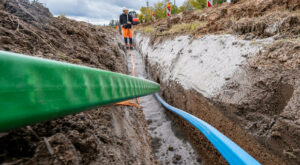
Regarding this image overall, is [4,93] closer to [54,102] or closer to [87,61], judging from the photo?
[54,102]

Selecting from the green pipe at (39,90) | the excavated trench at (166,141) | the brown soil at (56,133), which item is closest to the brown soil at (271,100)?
the excavated trench at (166,141)

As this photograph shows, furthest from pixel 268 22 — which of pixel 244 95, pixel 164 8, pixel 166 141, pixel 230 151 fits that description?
pixel 164 8

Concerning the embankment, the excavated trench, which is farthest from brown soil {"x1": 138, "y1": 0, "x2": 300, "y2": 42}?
the excavated trench

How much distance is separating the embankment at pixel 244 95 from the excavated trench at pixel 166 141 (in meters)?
0.16

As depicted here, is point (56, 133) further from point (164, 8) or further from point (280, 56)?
point (164, 8)

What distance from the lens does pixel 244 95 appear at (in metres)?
1.60

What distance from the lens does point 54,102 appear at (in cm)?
54

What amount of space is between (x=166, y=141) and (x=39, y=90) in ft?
8.17

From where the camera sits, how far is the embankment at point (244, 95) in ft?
4.26

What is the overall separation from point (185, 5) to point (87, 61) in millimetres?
21406

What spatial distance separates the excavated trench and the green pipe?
199cm

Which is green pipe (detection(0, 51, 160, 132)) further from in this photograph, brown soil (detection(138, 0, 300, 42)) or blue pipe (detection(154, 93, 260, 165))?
brown soil (detection(138, 0, 300, 42))

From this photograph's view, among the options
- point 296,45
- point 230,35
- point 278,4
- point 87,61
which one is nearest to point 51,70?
point 87,61

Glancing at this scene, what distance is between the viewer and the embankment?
1298 millimetres
